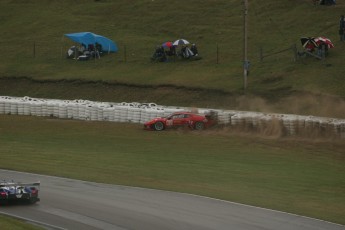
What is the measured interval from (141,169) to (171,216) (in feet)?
29.4

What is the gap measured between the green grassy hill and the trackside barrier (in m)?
6.10

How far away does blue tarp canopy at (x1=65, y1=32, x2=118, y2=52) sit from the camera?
2618 inches

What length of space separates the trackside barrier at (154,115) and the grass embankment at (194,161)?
2.98 feet

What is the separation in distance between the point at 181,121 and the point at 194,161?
9920 millimetres

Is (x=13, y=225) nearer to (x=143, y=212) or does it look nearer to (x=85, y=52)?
(x=143, y=212)

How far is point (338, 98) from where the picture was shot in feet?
165

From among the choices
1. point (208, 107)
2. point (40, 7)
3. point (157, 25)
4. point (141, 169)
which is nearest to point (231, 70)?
point (208, 107)

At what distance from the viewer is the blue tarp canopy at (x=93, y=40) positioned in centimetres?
6650

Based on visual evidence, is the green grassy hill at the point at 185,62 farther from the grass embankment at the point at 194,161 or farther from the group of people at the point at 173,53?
the grass embankment at the point at 194,161

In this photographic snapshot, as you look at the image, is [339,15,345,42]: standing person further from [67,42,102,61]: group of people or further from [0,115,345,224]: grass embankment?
[67,42,102,61]: group of people

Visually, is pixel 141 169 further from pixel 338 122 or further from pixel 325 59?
pixel 325 59

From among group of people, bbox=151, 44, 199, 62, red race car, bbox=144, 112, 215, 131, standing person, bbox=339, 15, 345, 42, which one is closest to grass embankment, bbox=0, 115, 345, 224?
red race car, bbox=144, 112, 215, 131

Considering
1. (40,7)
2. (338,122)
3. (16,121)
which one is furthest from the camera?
(40,7)

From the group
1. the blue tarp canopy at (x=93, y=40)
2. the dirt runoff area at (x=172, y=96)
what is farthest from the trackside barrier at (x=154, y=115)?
the blue tarp canopy at (x=93, y=40)
